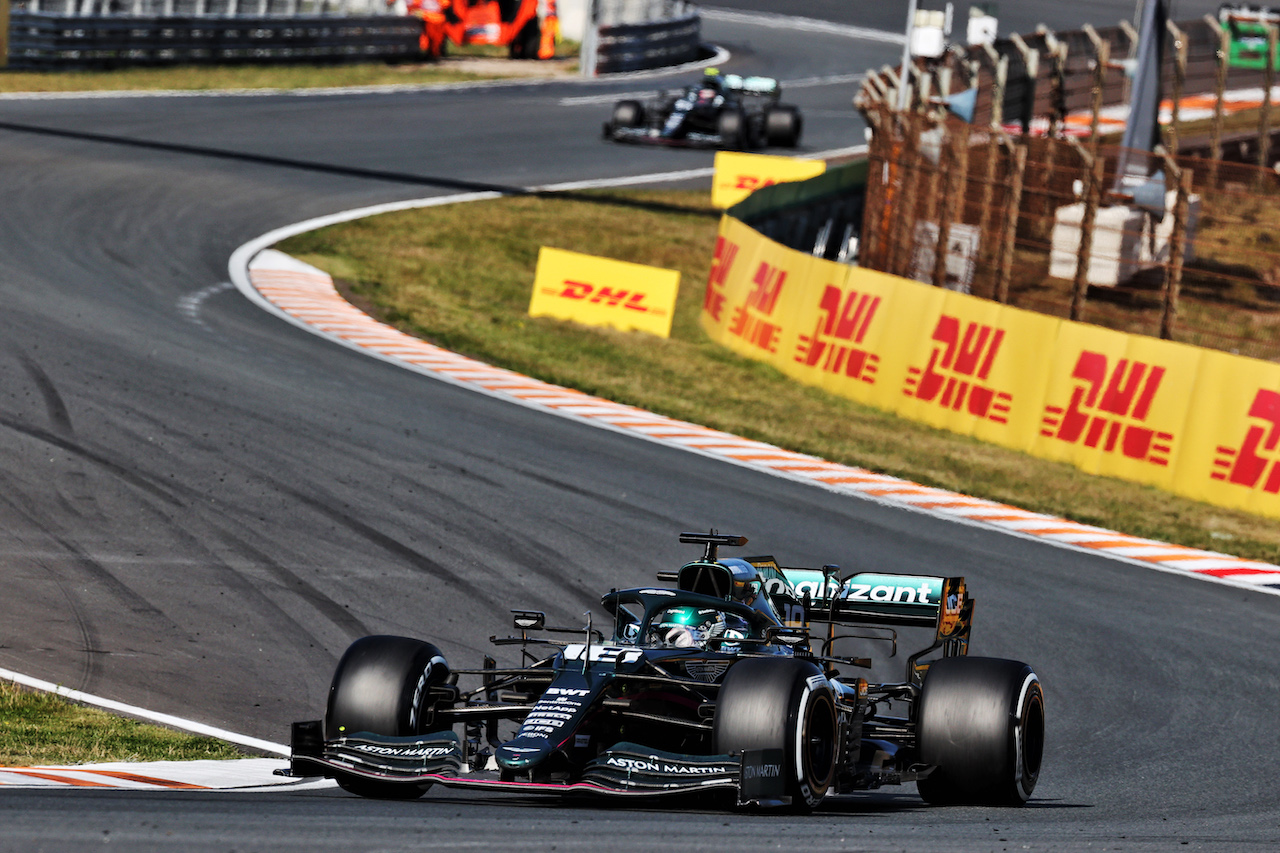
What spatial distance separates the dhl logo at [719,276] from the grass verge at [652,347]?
0.49 m

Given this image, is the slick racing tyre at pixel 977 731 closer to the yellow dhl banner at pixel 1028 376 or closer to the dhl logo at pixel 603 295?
the yellow dhl banner at pixel 1028 376

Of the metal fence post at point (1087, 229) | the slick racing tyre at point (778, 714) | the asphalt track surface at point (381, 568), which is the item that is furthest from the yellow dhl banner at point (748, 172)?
the slick racing tyre at point (778, 714)

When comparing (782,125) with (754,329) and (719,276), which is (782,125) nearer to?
(719,276)

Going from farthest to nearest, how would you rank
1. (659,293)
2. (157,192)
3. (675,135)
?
(675,135) → (157,192) → (659,293)

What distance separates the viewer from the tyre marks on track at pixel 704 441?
53.3 ft

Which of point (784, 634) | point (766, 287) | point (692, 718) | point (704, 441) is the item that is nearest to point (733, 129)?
point (766, 287)

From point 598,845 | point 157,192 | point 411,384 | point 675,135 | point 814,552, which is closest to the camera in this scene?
point 598,845

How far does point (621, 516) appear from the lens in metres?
15.5

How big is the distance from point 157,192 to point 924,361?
1445 cm

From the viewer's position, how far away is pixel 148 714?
10.6m

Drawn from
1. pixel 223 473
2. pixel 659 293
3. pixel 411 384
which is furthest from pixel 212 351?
pixel 659 293

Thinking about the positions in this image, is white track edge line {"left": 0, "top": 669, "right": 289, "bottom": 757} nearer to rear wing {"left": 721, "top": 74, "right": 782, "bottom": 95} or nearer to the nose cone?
the nose cone

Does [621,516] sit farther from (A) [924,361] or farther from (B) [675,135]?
A: (B) [675,135]

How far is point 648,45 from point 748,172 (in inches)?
720
